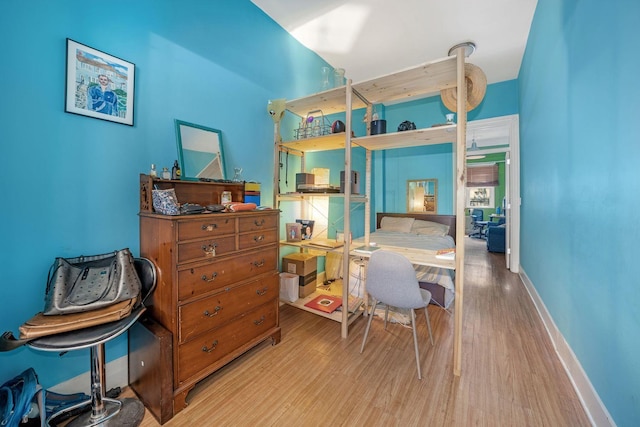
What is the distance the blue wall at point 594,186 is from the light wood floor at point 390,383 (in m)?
0.30

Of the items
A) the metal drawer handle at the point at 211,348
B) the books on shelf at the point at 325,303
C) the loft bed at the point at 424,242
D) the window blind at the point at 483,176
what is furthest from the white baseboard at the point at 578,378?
the window blind at the point at 483,176

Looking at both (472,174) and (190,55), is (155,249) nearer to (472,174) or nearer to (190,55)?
(190,55)

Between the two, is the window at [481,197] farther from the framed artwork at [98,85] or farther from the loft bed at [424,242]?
the framed artwork at [98,85]

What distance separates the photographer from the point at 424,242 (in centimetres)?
352

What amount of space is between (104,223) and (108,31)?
3.85 ft

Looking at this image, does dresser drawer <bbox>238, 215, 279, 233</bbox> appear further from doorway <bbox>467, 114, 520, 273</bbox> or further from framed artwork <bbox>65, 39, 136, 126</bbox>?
doorway <bbox>467, 114, 520, 273</bbox>

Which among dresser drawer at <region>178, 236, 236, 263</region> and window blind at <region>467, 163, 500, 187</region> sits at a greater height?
window blind at <region>467, 163, 500, 187</region>

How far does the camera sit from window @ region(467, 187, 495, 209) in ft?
31.4

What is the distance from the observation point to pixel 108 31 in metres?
1.51

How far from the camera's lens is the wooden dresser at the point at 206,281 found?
4.63 feet

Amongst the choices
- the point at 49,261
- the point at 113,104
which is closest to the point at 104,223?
the point at 49,261

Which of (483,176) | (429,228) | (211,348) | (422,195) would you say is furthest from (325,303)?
(483,176)

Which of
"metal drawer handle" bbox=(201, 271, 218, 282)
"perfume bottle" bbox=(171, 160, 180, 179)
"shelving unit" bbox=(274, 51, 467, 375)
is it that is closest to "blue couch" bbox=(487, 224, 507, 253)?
"shelving unit" bbox=(274, 51, 467, 375)

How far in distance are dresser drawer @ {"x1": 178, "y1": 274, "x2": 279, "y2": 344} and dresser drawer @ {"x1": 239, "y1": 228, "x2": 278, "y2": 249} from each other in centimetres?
28
